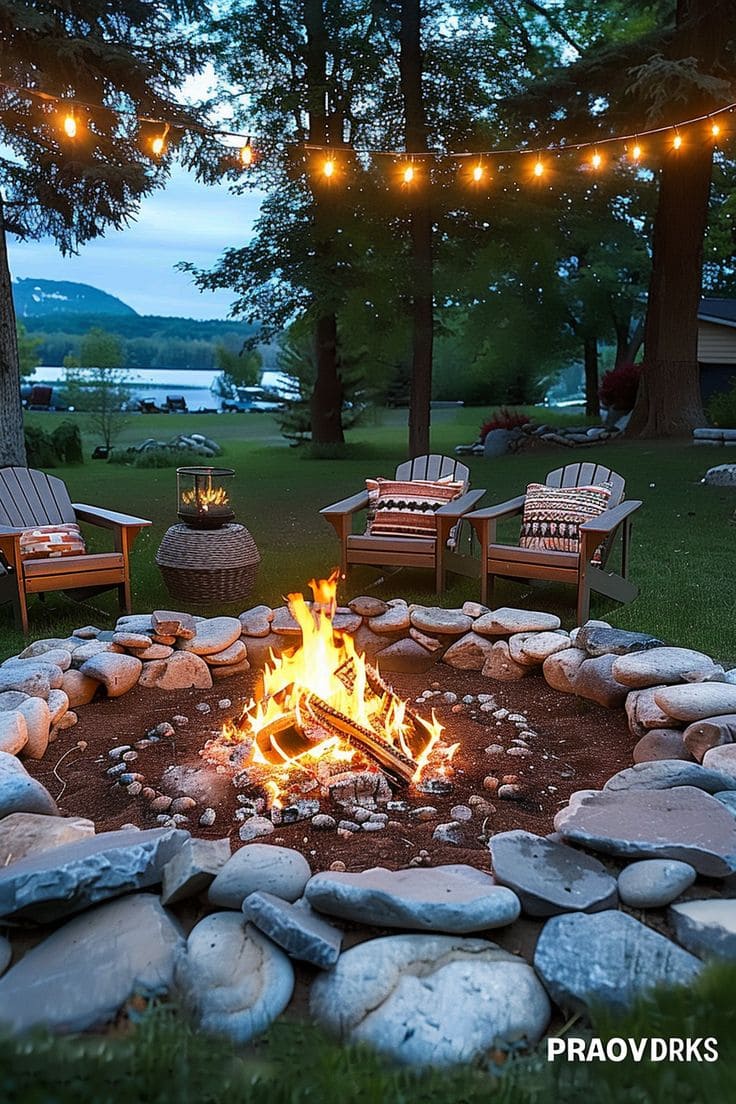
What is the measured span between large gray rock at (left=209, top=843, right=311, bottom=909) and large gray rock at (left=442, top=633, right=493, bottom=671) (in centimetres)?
190

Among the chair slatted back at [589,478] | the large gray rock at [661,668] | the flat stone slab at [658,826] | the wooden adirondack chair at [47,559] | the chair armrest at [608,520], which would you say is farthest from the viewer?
the chair slatted back at [589,478]

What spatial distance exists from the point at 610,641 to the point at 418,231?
8.16 m

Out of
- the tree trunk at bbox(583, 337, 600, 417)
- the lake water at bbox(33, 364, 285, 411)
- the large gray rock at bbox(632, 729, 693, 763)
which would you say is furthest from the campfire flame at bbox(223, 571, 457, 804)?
the lake water at bbox(33, 364, 285, 411)

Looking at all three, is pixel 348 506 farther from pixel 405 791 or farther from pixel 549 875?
pixel 549 875

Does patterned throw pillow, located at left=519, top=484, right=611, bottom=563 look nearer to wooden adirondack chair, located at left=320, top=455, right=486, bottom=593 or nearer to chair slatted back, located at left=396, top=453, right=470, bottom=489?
wooden adirondack chair, located at left=320, top=455, right=486, bottom=593

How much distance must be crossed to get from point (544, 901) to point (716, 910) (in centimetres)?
34

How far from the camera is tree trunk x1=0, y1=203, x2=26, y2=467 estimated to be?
7.17 meters

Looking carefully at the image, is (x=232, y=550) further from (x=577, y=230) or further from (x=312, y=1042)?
(x=577, y=230)

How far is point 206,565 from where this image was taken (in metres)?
4.61

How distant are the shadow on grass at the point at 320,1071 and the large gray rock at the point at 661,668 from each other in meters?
1.61

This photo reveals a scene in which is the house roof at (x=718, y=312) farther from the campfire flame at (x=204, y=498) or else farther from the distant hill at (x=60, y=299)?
the distant hill at (x=60, y=299)

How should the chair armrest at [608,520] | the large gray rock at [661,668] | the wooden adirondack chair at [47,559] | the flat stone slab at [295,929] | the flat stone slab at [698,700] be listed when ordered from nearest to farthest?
the flat stone slab at [295,929], the flat stone slab at [698,700], the large gray rock at [661,668], the chair armrest at [608,520], the wooden adirondack chair at [47,559]

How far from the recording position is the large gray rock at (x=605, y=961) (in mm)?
1624

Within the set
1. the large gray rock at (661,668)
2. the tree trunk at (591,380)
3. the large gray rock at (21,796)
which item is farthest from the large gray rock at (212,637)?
the tree trunk at (591,380)
